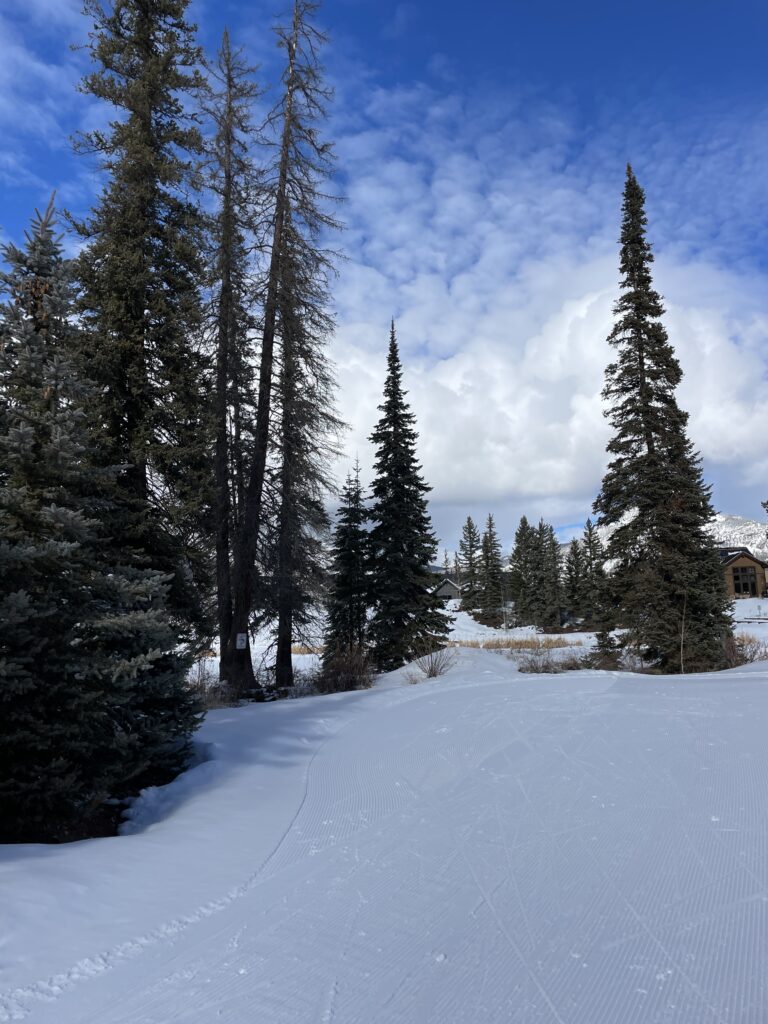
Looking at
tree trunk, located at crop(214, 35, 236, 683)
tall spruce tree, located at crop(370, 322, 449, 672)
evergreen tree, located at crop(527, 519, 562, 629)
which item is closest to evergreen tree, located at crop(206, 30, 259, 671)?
tree trunk, located at crop(214, 35, 236, 683)

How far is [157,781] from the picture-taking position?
592cm

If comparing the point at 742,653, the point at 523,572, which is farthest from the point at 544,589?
the point at 742,653

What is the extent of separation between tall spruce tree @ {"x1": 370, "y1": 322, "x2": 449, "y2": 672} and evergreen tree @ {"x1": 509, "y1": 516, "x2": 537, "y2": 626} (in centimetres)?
3543

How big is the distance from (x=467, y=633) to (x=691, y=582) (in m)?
28.5

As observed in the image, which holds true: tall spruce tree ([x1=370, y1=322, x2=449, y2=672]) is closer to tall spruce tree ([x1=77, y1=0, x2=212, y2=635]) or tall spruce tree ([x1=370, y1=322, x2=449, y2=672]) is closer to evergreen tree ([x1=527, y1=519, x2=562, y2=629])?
tall spruce tree ([x1=77, y1=0, x2=212, y2=635])

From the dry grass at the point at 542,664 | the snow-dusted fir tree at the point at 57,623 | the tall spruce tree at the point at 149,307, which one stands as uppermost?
the tall spruce tree at the point at 149,307

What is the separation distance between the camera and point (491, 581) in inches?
2359

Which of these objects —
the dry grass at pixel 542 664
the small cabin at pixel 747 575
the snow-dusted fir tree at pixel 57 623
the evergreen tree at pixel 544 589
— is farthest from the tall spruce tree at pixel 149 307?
the small cabin at pixel 747 575

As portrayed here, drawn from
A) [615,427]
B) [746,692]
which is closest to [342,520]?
[615,427]

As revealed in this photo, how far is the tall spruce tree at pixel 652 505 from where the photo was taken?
16.5 metres

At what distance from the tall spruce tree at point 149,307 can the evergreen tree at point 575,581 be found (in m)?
49.8

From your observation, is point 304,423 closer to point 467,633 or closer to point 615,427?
point 615,427

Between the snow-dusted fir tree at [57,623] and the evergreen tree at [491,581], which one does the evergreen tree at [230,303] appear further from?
the evergreen tree at [491,581]

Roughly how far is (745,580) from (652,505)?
2230 inches
